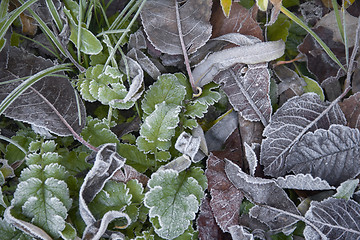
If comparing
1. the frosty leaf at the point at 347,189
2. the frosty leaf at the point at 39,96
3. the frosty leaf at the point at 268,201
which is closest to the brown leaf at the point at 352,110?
the frosty leaf at the point at 347,189

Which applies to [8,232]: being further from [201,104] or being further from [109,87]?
[201,104]

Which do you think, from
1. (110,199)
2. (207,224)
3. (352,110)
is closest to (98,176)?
(110,199)

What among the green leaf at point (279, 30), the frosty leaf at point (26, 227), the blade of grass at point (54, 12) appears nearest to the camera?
the frosty leaf at point (26, 227)

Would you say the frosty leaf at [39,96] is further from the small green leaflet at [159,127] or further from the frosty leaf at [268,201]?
the frosty leaf at [268,201]

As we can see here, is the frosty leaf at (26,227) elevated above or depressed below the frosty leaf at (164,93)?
below

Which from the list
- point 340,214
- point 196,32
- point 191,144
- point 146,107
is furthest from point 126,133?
point 340,214

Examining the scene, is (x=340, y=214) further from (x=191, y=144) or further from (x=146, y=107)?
(x=146, y=107)
